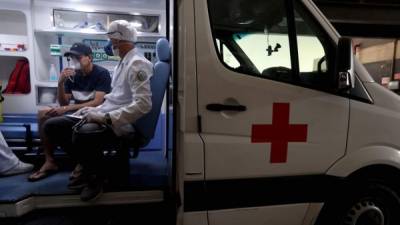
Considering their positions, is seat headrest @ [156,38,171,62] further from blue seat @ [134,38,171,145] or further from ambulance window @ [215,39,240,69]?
ambulance window @ [215,39,240,69]

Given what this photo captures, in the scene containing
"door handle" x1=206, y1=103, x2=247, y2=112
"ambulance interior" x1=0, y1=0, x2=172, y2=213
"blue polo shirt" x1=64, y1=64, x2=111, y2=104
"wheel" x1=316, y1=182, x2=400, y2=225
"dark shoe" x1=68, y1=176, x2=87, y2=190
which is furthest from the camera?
"ambulance interior" x1=0, y1=0, x2=172, y2=213

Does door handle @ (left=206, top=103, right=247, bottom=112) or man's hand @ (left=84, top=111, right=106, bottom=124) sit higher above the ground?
door handle @ (left=206, top=103, right=247, bottom=112)

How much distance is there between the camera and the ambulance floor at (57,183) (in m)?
1.75

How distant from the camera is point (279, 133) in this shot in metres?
1.52

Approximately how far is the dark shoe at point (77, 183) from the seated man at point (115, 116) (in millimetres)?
12

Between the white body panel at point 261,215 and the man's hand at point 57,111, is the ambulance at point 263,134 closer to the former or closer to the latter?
the white body panel at point 261,215

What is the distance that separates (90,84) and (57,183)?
1.05m

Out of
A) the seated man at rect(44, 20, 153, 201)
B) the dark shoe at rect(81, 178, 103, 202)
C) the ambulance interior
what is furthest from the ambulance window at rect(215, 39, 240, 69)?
the ambulance interior

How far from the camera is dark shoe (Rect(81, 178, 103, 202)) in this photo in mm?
1734

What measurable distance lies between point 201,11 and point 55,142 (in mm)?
1577

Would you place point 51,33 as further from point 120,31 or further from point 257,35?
point 257,35

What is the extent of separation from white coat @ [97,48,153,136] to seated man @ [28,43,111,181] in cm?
55

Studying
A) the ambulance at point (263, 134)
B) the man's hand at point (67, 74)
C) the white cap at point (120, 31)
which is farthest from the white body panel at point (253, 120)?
the man's hand at point (67, 74)

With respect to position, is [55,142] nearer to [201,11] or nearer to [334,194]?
[201,11]
